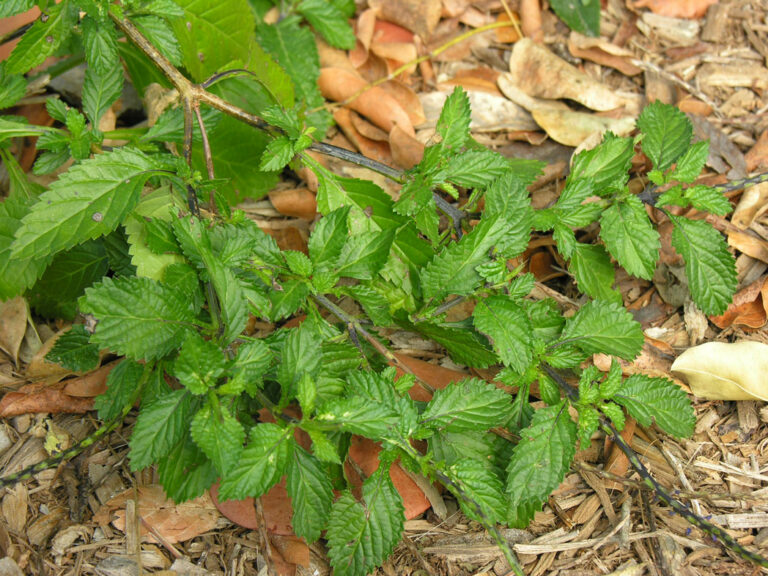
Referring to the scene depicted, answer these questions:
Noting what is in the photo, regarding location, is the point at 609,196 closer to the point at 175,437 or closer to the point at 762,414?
the point at 762,414

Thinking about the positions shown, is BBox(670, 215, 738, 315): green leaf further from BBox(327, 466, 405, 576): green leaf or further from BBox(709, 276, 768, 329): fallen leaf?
BBox(327, 466, 405, 576): green leaf

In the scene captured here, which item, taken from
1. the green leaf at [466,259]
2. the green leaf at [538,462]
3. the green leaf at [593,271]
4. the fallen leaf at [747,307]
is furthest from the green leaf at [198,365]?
the fallen leaf at [747,307]

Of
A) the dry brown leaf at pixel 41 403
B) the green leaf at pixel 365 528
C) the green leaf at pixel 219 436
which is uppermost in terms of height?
the green leaf at pixel 219 436

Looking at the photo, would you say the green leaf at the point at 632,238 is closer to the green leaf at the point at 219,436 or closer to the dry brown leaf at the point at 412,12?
the green leaf at the point at 219,436

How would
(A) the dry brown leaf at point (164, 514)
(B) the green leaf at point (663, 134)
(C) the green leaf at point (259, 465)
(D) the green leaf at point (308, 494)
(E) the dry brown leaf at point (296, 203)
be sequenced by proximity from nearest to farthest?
(C) the green leaf at point (259, 465) → (D) the green leaf at point (308, 494) → (A) the dry brown leaf at point (164, 514) → (B) the green leaf at point (663, 134) → (E) the dry brown leaf at point (296, 203)

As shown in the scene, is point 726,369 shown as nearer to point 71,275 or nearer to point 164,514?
point 164,514

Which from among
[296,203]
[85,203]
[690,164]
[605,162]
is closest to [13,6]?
[85,203]
